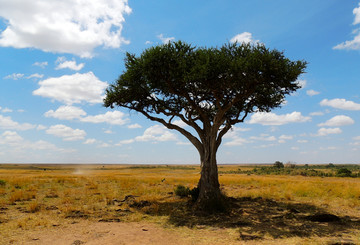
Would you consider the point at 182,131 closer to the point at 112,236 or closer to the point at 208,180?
the point at 208,180

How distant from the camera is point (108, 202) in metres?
19.2

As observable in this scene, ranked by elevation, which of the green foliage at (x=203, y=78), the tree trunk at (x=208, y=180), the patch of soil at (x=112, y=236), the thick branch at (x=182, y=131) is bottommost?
the patch of soil at (x=112, y=236)

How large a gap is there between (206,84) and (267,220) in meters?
9.35

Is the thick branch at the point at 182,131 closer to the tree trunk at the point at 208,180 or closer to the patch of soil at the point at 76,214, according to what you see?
the tree trunk at the point at 208,180

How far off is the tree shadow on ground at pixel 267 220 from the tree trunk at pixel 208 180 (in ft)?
3.08

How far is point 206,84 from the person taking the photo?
58.3 ft

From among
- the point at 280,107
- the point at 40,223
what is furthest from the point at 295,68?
the point at 40,223

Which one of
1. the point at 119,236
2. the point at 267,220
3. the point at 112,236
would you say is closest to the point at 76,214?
the point at 112,236

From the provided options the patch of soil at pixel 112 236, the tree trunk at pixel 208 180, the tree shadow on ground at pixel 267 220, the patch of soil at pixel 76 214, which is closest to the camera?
the patch of soil at pixel 112 236

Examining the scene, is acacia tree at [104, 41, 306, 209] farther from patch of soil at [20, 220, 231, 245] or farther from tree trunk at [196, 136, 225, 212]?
patch of soil at [20, 220, 231, 245]

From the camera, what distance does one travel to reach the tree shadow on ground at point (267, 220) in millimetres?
11734

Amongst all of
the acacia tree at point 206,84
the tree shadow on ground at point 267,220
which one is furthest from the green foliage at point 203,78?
the tree shadow on ground at point 267,220

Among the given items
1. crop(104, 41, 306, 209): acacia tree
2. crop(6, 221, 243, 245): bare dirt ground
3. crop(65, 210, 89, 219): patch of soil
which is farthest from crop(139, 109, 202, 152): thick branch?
crop(65, 210, 89, 219): patch of soil

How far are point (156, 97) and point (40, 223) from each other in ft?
39.5
